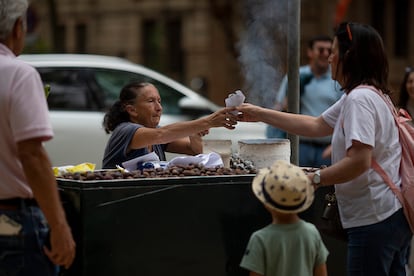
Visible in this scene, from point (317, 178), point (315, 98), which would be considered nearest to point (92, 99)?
point (315, 98)

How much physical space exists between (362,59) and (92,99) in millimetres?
5810

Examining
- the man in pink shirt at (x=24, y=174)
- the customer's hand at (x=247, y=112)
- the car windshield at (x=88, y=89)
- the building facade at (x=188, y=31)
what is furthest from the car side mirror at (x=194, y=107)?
the building facade at (x=188, y=31)

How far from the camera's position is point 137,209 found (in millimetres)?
4188

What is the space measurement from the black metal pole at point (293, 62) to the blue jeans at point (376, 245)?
1.23 m

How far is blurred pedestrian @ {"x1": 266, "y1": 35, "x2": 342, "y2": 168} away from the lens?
771 centimetres

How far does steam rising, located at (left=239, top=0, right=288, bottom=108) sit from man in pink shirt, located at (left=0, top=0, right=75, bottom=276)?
2895 mm

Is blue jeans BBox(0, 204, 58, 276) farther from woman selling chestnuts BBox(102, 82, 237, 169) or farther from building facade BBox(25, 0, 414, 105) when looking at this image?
building facade BBox(25, 0, 414, 105)

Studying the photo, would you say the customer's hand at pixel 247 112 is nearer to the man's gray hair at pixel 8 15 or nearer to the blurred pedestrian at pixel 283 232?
the blurred pedestrian at pixel 283 232

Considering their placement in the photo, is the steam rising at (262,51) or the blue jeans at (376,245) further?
the steam rising at (262,51)

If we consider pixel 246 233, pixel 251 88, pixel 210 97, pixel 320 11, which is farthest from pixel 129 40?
pixel 246 233

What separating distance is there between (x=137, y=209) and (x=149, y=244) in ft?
0.55

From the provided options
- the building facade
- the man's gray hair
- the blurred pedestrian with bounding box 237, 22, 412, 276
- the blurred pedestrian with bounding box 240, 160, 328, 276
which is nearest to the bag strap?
the blurred pedestrian with bounding box 237, 22, 412, 276

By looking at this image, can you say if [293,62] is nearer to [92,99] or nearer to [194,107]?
[194,107]

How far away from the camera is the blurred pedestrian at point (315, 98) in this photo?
25.3 feet
